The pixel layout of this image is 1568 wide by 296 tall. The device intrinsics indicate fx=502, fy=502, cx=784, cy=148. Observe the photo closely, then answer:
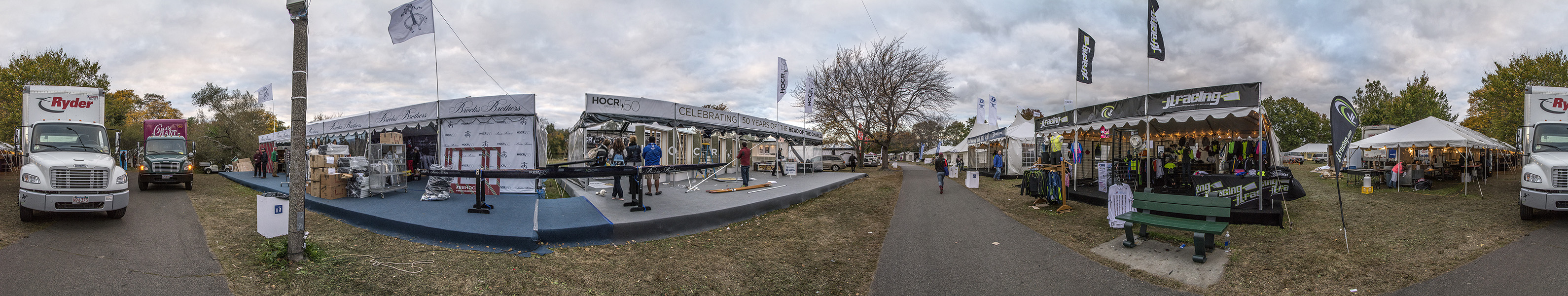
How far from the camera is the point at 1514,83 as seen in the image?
20.7 meters

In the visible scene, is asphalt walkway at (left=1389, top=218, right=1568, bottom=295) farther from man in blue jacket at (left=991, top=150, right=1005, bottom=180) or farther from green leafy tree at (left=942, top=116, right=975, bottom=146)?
green leafy tree at (left=942, top=116, right=975, bottom=146)

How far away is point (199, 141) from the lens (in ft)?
72.0

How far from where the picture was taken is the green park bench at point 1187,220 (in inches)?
186

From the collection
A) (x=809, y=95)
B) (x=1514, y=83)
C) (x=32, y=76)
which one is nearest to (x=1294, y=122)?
(x=1514, y=83)

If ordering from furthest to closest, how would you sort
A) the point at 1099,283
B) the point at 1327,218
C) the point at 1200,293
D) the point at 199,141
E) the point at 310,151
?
the point at 199,141 → the point at 310,151 → the point at 1327,218 → the point at 1099,283 → the point at 1200,293

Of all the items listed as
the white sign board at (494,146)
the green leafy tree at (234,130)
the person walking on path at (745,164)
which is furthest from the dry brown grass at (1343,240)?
the green leafy tree at (234,130)

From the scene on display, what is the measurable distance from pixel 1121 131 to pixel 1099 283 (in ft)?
36.7

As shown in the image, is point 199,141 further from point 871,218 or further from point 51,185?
point 871,218

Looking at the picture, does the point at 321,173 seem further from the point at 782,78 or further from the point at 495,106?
the point at 782,78

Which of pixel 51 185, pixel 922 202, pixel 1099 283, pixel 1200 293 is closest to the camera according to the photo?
pixel 1200 293

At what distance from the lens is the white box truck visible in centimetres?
586

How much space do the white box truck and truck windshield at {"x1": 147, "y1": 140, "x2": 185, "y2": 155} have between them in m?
5.84

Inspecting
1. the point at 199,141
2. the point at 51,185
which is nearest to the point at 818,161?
the point at 51,185

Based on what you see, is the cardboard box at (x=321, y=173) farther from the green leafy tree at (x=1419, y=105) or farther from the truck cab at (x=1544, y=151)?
the green leafy tree at (x=1419, y=105)
